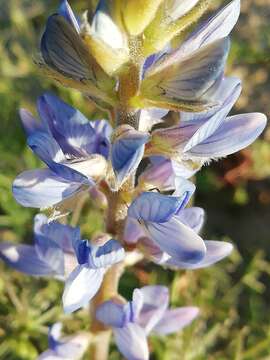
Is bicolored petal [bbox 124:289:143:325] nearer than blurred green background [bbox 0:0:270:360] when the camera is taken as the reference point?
Yes

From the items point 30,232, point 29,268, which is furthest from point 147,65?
point 30,232

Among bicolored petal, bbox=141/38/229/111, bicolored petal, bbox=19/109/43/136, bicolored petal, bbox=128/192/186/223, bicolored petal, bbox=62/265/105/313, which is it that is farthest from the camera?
bicolored petal, bbox=19/109/43/136

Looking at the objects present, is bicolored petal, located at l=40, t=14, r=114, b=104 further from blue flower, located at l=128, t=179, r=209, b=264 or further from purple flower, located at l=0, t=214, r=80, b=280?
purple flower, located at l=0, t=214, r=80, b=280

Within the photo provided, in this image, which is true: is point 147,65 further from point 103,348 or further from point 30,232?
point 30,232

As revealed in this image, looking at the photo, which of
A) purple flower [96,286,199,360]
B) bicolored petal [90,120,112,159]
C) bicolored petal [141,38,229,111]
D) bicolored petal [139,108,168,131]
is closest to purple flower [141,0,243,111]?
bicolored petal [141,38,229,111]

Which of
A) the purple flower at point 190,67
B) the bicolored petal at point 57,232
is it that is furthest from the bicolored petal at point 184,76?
the bicolored petal at point 57,232

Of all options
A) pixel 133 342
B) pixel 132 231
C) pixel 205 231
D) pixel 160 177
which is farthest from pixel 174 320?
pixel 205 231

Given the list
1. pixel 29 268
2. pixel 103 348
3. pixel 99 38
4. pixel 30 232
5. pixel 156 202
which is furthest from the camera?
pixel 30 232
